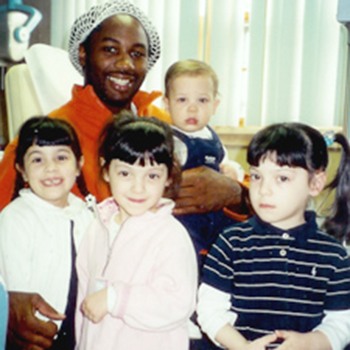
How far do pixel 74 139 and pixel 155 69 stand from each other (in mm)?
1311

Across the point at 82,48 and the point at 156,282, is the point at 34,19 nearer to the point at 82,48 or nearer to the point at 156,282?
the point at 82,48

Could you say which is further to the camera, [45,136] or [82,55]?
[82,55]

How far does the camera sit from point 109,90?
1.28 metres

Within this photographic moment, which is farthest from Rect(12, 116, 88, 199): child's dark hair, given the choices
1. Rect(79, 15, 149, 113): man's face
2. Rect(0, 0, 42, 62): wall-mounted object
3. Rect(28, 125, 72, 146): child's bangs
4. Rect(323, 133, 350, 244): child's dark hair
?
Rect(0, 0, 42, 62): wall-mounted object

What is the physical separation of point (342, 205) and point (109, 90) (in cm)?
57

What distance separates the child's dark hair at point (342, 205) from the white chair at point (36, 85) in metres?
1.01

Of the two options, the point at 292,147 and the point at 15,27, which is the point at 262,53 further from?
the point at 292,147

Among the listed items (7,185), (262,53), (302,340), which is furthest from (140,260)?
(262,53)

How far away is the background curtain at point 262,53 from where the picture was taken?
2.20m

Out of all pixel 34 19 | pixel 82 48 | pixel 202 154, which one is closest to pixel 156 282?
pixel 202 154

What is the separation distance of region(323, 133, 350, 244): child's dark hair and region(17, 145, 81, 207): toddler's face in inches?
18.9

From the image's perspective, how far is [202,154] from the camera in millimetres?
1302

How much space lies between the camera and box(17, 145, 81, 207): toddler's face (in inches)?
40.3

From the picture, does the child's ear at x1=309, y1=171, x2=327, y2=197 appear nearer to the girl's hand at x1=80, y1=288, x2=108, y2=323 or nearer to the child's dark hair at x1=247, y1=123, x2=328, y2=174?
the child's dark hair at x1=247, y1=123, x2=328, y2=174
